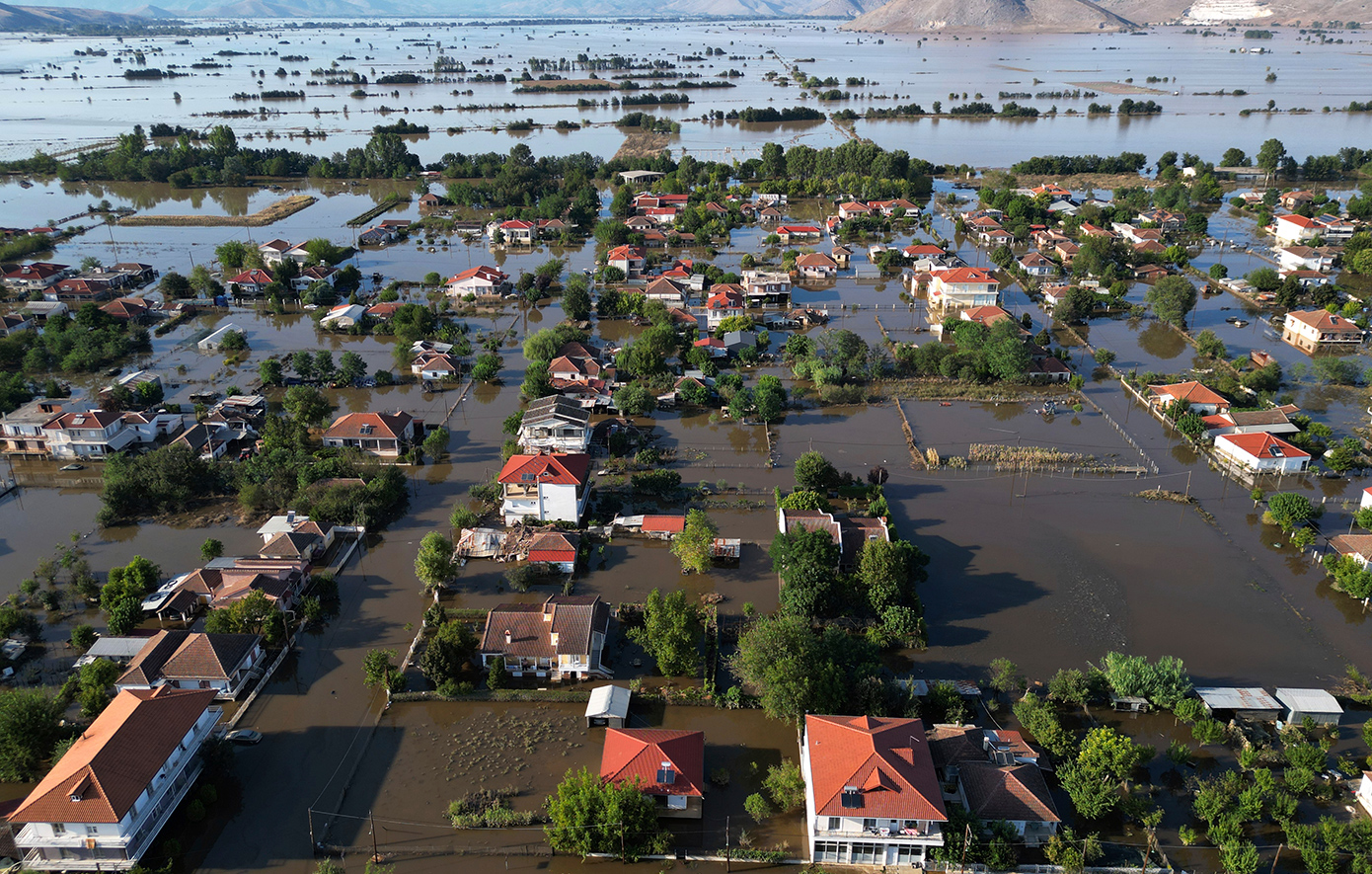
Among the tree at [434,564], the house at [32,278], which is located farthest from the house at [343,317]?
the tree at [434,564]

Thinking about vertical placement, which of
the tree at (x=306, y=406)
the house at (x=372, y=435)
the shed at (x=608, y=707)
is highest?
the tree at (x=306, y=406)

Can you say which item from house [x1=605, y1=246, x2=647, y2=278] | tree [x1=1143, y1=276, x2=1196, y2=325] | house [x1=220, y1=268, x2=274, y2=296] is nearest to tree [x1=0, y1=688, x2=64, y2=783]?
house [x1=220, y1=268, x2=274, y2=296]

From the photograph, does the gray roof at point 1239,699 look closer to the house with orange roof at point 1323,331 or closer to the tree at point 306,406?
the house with orange roof at point 1323,331

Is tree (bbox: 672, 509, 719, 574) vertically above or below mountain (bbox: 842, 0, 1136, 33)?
below

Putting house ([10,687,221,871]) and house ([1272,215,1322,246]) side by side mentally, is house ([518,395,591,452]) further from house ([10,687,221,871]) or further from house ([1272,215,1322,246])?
house ([1272,215,1322,246])

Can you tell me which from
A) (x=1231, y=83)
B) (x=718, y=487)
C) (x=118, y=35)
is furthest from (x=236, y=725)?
(x=118, y=35)

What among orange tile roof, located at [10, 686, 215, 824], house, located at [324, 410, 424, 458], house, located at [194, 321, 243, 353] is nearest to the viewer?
orange tile roof, located at [10, 686, 215, 824]
